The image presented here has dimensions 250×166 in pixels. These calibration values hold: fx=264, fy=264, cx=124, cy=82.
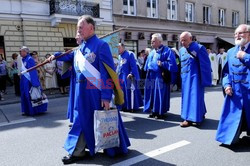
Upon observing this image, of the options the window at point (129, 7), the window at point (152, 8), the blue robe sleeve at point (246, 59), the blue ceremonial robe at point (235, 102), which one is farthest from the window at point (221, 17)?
the blue robe sleeve at point (246, 59)

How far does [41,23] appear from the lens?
15.4 m

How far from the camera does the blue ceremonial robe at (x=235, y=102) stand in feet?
13.2

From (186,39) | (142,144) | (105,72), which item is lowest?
(142,144)

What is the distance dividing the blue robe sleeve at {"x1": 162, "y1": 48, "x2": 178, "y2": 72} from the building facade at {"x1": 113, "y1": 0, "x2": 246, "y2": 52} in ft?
36.1

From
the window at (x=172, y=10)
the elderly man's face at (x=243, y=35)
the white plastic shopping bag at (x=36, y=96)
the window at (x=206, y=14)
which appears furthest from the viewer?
the window at (x=206, y=14)

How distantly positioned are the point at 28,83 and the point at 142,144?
423 cm

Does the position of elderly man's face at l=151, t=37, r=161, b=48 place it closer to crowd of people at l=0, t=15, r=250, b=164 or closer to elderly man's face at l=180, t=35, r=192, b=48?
crowd of people at l=0, t=15, r=250, b=164

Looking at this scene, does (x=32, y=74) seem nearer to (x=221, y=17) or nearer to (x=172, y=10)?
(x=172, y=10)

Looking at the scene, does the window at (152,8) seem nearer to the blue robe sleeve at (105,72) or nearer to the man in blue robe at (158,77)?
the man in blue robe at (158,77)

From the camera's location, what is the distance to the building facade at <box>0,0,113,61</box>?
559 inches

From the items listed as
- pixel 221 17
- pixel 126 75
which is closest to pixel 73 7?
pixel 126 75

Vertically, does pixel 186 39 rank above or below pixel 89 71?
above

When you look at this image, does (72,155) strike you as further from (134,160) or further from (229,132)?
(229,132)

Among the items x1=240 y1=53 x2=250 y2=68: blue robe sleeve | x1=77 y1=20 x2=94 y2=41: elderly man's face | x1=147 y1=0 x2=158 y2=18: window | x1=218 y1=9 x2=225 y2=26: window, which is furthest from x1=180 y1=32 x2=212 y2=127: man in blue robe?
x1=218 y1=9 x2=225 y2=26: window
